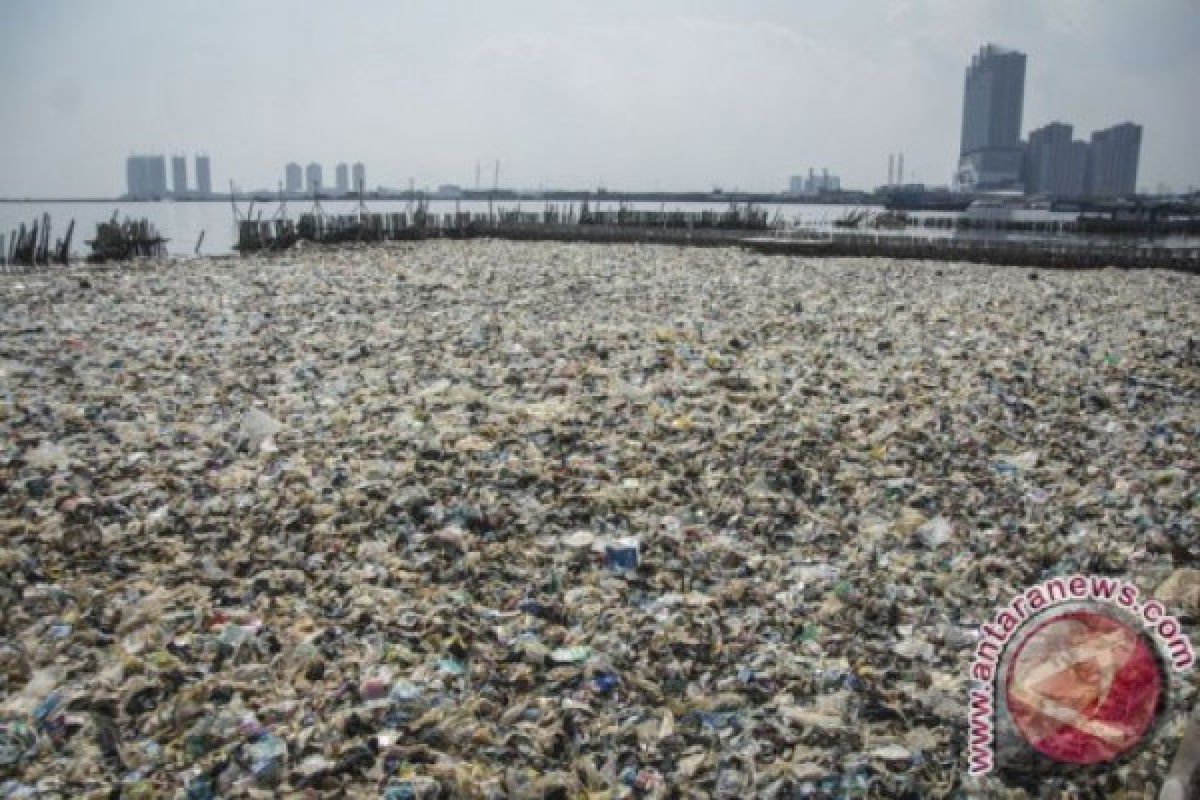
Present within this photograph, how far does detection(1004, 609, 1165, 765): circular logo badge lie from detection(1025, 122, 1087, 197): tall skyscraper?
8476 inches

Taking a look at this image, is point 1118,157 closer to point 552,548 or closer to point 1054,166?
point 1054,166

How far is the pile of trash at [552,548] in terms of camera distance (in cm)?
302

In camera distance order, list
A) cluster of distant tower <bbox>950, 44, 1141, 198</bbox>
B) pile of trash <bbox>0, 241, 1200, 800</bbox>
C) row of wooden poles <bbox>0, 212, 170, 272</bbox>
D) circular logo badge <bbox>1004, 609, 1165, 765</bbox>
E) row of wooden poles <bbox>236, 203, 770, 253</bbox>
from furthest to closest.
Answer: cluster of distant tower <bbox>950, 44, 1141, 198</bbox>, row of wooden poles <bbox>236, 203, 770, 253</bbox>, row of wooden poles <bbox>0, 212, 170, 272</bbox>, pile of trash <bbox>0, 241, 1200, 800</bbox>, circular logo badge <bbox>1004, 609, 1165, 765</bbox>

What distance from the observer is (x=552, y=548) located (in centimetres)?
459

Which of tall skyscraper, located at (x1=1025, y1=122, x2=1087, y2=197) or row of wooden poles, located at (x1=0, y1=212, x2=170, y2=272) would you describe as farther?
tall skyscraper, located at (x1=1025, y1=122, x2=1087, y2=197)

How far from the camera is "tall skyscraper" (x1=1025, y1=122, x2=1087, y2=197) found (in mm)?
190875

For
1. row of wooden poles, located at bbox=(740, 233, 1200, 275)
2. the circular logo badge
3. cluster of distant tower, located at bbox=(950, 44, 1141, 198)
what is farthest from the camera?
cluster of distant tower, located at bbox=(950, 44, 1141, 198)

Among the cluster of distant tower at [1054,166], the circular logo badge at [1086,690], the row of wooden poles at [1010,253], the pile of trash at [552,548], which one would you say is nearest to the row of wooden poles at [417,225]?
the row of wooden poles at [1010,253]

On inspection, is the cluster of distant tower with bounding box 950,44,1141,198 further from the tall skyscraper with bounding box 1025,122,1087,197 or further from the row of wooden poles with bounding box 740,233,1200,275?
the row of wooden poles with bounding box 740,233,1200,275

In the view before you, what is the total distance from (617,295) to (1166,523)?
937 centimetres

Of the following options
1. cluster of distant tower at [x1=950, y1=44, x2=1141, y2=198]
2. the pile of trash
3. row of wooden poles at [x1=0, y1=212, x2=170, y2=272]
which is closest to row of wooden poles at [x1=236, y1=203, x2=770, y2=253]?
row of wooden poles at [x1=0, y1=212, x2=170, y2=272]

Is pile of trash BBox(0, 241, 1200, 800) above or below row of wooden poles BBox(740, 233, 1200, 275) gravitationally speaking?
below

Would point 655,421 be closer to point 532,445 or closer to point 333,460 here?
point 532,445

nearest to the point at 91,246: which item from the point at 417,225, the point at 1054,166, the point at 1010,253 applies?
the point at 417,225
